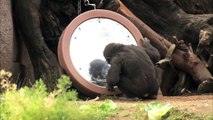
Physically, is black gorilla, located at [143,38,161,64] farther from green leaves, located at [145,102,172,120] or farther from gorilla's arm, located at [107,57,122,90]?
green leaves, located at [145,102,172,120]

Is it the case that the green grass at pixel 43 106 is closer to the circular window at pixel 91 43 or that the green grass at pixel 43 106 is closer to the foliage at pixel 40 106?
the foliage at pixel 40 106

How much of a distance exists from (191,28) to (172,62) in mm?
1254

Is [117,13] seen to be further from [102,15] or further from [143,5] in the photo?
[143,5]

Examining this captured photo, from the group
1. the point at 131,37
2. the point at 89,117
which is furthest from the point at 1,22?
the point at 89,117

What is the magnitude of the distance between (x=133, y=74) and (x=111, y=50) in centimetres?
56

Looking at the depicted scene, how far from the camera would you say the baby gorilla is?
25.8 ft

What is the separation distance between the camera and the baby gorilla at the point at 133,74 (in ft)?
25.8

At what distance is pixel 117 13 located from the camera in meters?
9.27

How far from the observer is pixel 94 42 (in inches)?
343

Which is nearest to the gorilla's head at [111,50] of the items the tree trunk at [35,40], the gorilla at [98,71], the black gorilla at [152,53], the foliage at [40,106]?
the gorilla at [98,71]

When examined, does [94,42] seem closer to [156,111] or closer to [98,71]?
[98,71]

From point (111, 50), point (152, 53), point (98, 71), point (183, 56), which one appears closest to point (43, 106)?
point (111, 50)

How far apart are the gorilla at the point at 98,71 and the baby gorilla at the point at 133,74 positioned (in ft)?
1.48

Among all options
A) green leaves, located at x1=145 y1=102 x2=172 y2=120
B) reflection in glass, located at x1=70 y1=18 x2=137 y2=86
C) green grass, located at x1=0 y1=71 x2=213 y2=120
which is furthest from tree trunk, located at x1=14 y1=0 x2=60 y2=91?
green grass, located at x1=0 y1=71 x2=213 y2=120
